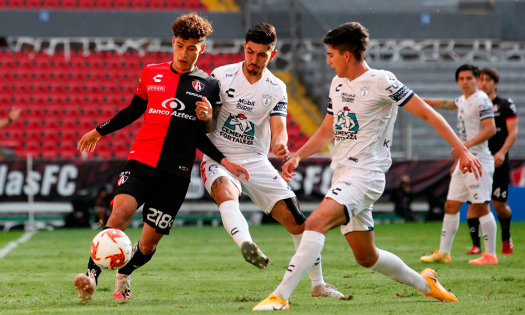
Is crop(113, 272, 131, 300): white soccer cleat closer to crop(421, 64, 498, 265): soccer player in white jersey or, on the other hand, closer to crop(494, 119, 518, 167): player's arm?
crop(421, 64, 498, 265): soccer player in white jersey

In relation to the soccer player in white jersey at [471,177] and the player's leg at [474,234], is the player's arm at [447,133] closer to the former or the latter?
the soccer player in white jersey at [471,177]

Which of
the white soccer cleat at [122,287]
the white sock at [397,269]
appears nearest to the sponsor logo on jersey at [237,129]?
the white soccer cleat at [122,287]

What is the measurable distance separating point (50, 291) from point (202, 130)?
6.73 feet

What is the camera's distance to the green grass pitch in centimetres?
477

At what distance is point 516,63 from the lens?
2289 cm

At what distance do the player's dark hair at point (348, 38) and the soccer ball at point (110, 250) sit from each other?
216 cm

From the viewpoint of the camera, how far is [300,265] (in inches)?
176

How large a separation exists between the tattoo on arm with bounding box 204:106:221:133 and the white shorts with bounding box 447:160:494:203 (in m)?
3.77

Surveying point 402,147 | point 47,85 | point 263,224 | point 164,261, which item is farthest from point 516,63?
point 164,261

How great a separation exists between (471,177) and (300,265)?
166 inches

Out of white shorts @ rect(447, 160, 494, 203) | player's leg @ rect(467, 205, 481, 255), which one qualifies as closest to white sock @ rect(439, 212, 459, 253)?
white shorts @ rect(447, 160, 494, 203)

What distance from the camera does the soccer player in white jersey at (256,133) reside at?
545 cm

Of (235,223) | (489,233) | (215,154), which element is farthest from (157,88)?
(489,233)

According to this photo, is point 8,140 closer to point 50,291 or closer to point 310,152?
point 50,291
